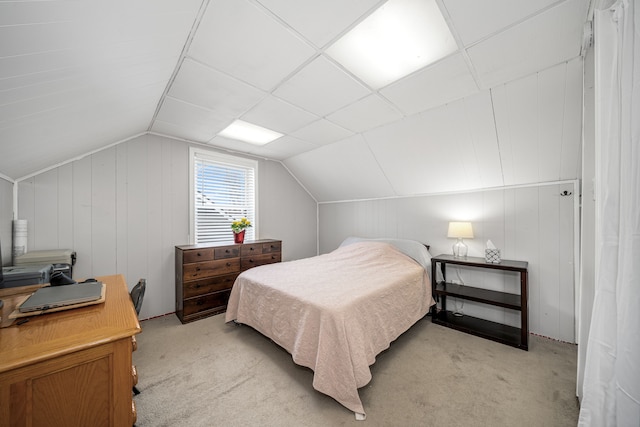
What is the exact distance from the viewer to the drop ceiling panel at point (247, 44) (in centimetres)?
134

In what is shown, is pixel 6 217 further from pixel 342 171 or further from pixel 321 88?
pixel 342 171

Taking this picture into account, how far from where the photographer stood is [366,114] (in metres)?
2.62

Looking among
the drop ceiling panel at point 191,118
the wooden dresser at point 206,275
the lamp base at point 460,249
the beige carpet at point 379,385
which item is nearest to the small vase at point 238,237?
the wooden dresser at point 206,275

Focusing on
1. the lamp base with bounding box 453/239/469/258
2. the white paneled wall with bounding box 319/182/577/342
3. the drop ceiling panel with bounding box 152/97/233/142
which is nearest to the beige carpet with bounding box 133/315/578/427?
the white paneled wall with bounding box 319/182/577/342

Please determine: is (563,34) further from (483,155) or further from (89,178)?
(89,178)

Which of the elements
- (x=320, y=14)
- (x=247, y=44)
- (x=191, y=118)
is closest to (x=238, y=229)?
(x=191, y=118)

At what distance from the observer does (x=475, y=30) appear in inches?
58.4

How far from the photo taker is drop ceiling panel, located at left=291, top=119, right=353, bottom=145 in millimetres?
2926

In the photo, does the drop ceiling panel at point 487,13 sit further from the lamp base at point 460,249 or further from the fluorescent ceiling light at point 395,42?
the lamp base at point 460,249

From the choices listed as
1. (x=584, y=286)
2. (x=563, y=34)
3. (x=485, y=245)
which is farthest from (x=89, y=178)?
(x=485, y=245)

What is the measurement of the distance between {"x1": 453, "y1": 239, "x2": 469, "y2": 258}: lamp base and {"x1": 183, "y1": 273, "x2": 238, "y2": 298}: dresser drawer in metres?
3.15

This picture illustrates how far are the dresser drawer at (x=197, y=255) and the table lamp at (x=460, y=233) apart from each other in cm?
323

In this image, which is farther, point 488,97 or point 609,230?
point 488,97

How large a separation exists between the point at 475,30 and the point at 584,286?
1.86 meters
